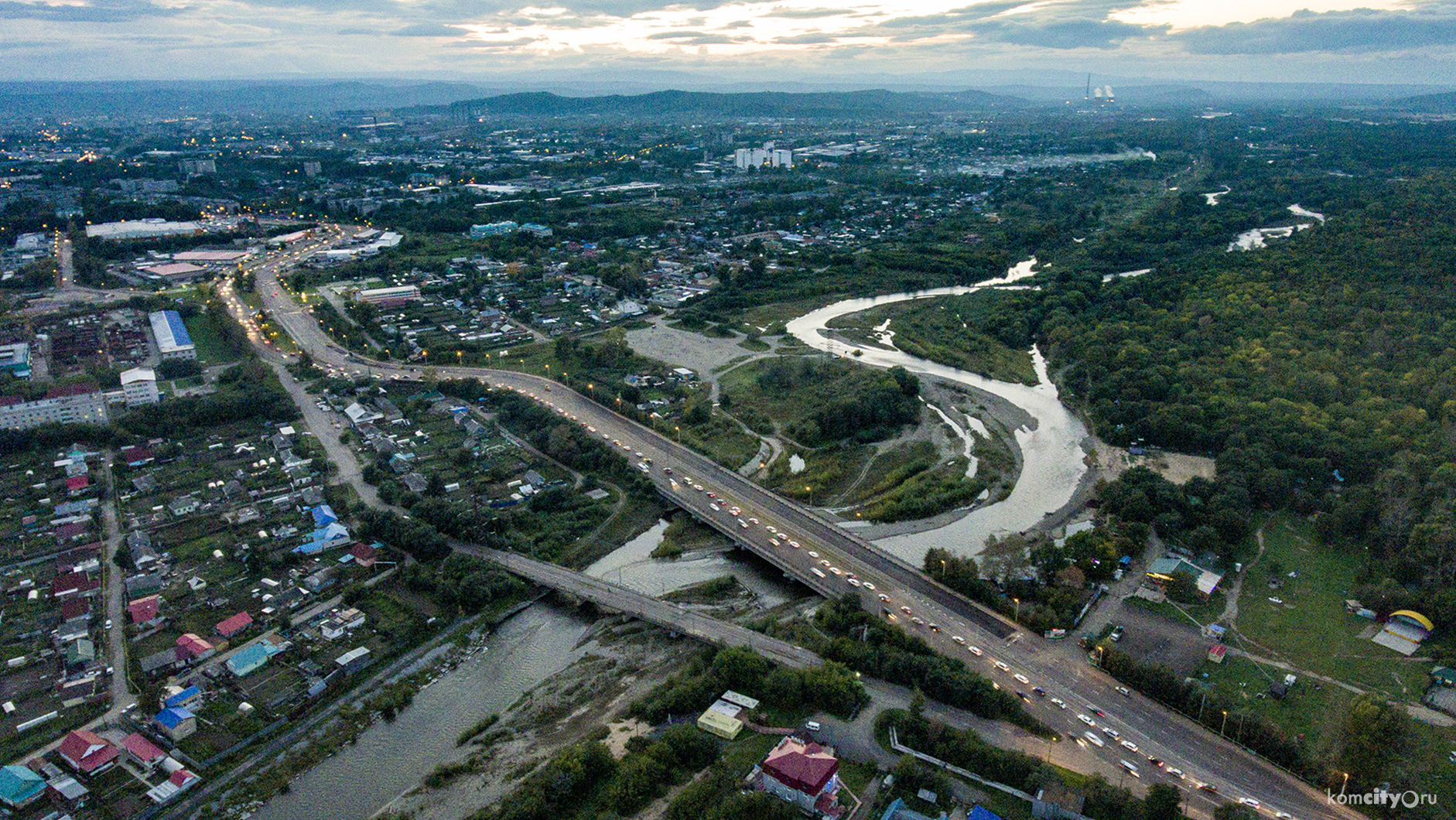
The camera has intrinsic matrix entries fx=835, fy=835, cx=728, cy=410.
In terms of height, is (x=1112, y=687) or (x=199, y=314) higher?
(x=199, y=314)

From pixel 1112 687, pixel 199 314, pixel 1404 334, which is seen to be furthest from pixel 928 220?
pixel 1112 687

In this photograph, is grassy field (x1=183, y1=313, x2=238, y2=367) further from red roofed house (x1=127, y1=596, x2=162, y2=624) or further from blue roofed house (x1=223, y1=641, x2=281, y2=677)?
blue roofed house (x1=223, y1=641, x2=281, y2=677)

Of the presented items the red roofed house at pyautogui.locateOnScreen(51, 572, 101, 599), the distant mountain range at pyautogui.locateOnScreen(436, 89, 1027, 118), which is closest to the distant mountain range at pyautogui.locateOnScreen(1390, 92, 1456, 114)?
the distant mountain range at pyautogui.locateOnScreen(436, 89, 1027, 118)

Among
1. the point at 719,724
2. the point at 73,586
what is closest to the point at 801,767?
the point at 719,724

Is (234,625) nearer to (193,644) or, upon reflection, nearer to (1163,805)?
(193,644)

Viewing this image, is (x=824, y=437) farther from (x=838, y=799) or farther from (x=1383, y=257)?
(x=1383, y=257)

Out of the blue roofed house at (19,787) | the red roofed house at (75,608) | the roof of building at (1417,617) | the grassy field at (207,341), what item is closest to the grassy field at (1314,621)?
the roof of building at (1417,617)

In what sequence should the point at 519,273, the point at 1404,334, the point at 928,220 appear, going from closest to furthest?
the point at 1404,334 < the point at 519,273 < the point at 928,220
